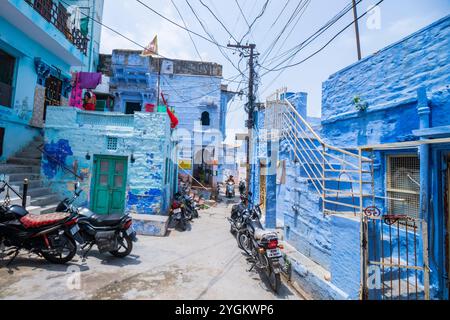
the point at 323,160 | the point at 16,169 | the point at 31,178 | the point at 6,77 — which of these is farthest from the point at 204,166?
the point at 323,160

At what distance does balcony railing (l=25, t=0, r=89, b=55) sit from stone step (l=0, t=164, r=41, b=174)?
594cm

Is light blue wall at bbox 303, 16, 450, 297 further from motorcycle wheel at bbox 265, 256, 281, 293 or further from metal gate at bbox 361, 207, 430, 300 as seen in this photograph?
motorcycle wheel at bbox 265, 256, 281, 293

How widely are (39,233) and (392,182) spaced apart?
7201mm

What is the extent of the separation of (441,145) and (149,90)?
62.1ft

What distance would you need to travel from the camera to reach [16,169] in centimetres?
808

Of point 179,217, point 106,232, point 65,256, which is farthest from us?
point 179,217

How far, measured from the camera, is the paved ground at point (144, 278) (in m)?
4.08

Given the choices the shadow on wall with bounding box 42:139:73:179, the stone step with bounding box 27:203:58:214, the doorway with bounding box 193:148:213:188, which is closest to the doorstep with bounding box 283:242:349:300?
the stone step with bounding box 27:203:58:214

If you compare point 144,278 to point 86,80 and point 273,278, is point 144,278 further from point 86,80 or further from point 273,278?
point 86,80

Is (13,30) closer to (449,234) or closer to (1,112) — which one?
(1,112)

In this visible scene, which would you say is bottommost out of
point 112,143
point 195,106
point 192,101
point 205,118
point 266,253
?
point 266,253

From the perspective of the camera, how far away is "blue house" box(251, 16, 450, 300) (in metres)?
3.62

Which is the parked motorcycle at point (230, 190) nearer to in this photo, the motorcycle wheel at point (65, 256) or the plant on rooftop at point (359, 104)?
the plant on rooftop at point (359, 104)

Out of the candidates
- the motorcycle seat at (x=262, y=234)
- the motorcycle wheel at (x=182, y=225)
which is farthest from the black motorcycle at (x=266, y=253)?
the motorcycle wheel at (x=182, y=225)
